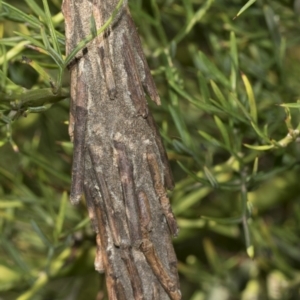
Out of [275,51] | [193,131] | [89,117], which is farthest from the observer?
[193,131]

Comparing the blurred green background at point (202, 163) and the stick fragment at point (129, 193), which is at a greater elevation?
the stick fragment at point (129, 193)

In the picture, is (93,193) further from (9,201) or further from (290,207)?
(290,207)

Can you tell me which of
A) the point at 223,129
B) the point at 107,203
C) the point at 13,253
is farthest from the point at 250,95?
the point at 13,253

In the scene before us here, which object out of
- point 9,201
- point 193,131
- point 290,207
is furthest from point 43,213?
point 290,207

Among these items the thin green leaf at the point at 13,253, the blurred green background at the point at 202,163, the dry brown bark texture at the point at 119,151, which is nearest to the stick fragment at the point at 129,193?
the dry brown bark texture at the point at 119,151

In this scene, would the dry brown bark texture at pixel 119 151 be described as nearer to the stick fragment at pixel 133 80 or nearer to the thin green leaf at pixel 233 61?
the stick fragment at pixel 133 80
